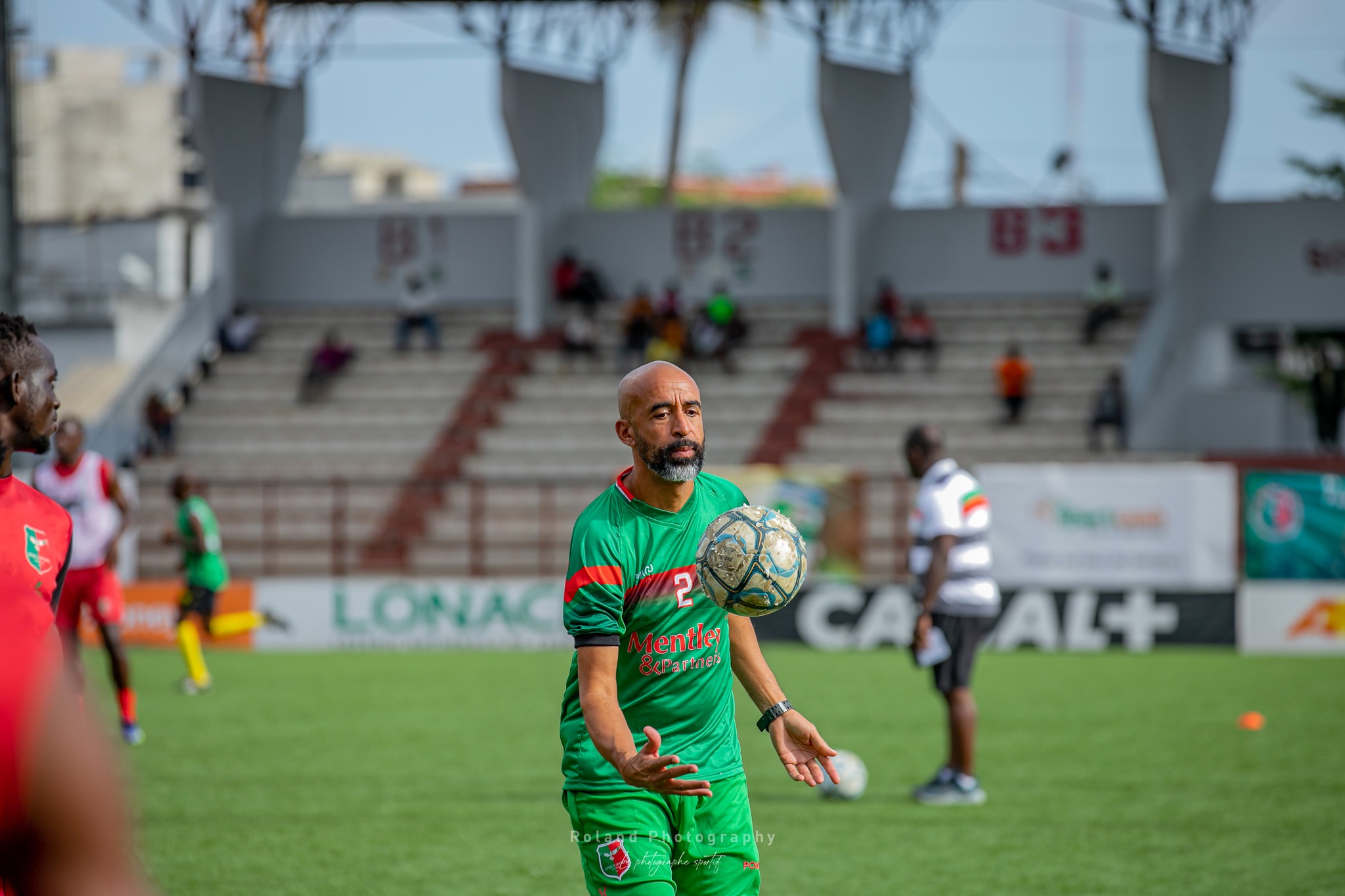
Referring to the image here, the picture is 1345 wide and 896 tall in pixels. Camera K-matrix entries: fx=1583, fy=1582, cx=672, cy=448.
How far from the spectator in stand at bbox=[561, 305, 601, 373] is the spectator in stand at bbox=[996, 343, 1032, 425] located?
7898 mm

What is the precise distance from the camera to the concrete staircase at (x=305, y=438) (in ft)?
79.3

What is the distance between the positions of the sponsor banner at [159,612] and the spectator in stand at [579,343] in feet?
36.4

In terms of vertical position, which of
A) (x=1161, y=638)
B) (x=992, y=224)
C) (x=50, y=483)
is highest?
(x=992, y=224)

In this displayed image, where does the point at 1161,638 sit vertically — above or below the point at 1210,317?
below

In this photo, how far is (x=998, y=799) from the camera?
380 inches

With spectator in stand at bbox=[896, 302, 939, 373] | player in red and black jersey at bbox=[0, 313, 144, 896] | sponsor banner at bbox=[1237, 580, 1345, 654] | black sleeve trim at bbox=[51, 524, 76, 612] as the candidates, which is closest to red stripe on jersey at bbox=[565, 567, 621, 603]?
black sleeve trim at bbox=[51, 524, 76, 612]

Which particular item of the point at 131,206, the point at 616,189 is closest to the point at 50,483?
the point at 131,206

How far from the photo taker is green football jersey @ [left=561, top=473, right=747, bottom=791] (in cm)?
440

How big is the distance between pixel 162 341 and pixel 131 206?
31.3 metres

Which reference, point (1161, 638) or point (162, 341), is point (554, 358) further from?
point (1161, 638)

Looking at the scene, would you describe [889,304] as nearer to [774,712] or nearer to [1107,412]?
[1107,412]

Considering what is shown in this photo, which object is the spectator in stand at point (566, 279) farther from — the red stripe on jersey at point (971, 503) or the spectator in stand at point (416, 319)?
the red stripe on jersey at point (971, 503)

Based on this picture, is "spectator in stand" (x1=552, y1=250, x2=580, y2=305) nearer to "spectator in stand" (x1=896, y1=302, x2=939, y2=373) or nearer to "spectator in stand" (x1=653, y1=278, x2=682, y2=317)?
"spectator in stand" (x1=653, y1=278, x2=682, y2=317)

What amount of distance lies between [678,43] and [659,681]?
39.5m
